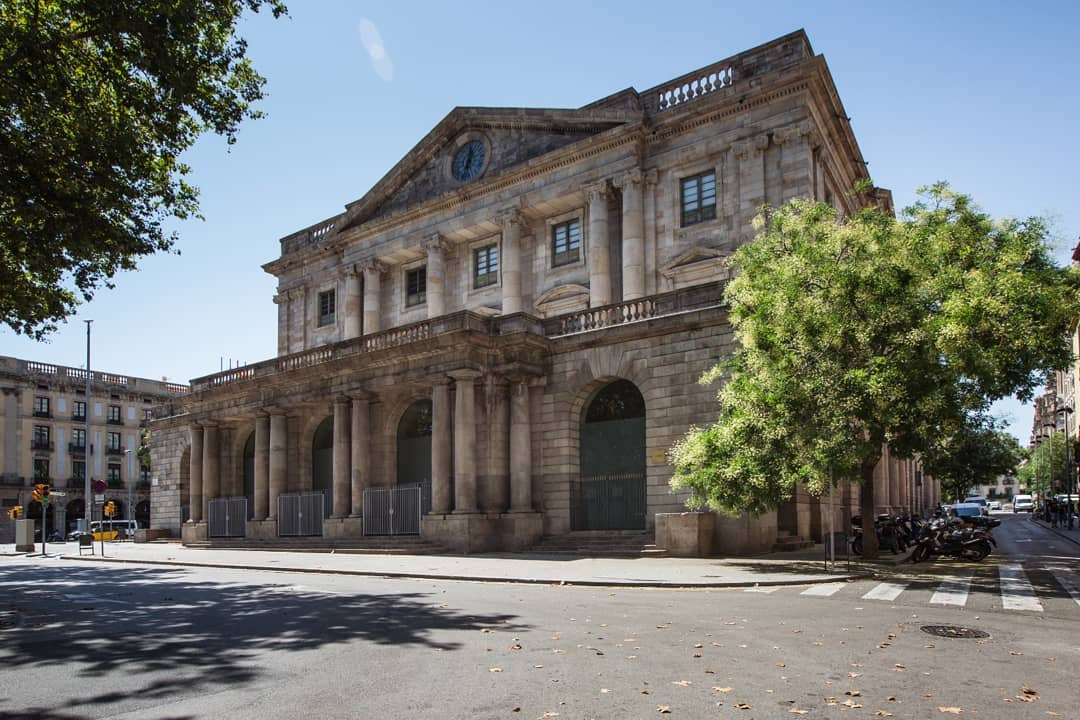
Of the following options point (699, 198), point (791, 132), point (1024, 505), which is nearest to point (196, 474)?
point (699, 198)

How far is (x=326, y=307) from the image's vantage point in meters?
42.9

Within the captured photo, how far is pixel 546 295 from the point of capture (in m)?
33.4

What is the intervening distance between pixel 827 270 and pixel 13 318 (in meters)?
20.4

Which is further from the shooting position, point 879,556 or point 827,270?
point 879,556

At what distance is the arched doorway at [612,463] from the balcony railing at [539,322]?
224 cm

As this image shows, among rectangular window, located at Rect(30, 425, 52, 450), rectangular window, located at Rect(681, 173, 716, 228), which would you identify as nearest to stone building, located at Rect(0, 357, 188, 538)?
rectangular window, located at Rect(30, 425, 52, 450)

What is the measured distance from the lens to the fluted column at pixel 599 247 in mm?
31381

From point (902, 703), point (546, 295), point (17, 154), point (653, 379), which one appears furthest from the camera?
point (546, 295)

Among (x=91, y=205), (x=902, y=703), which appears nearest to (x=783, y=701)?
(x=902, y=703)

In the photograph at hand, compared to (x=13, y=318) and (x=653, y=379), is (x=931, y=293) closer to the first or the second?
(x=653, y=379)

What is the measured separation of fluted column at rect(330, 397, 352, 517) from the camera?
100ft

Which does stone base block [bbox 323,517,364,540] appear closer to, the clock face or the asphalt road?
the asphalt road

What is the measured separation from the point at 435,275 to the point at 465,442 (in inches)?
514

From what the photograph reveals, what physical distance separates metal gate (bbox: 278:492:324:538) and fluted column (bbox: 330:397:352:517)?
1052mm
